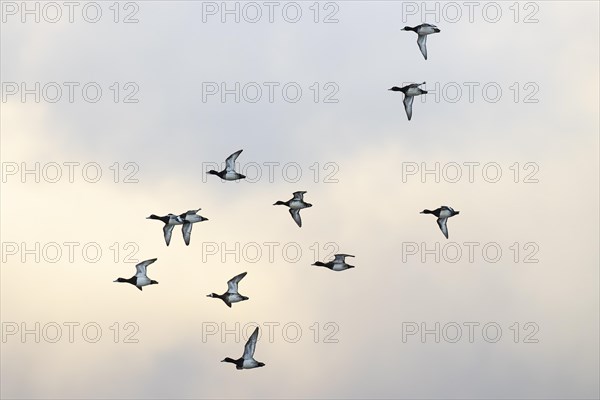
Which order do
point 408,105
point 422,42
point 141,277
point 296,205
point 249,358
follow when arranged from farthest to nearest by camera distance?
point 296,205 → point 141,277 → point 422,42 → point 408,105 → point 249,358

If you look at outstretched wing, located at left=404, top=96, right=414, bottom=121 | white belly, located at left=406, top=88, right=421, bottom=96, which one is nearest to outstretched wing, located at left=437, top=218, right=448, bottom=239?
outstretched wing, located at left=404, top=96, right=414, bottom=121

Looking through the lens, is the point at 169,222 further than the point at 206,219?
Yes

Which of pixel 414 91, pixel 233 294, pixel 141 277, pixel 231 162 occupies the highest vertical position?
pixel 414 91

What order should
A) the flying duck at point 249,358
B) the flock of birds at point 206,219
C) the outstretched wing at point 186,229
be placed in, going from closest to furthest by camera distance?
the flying duck at point 249,358
the flock of birds at point 206,219
the outstretched wing at point 186,229

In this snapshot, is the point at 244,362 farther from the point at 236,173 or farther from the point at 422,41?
the point at 422,41

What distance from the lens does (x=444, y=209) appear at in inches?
5177

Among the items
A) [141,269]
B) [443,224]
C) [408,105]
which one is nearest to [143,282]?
[141,269]

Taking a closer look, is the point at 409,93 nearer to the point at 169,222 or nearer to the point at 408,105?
the point at 408,105

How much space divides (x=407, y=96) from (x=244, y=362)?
16729 millimetres

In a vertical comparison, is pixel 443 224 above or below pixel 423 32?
below

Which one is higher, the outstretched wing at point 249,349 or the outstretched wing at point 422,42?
the outstretched wing at point 422,42

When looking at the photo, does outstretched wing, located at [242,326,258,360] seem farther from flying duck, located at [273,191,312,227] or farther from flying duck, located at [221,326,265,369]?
flying duck, located at [273,191,312,227]

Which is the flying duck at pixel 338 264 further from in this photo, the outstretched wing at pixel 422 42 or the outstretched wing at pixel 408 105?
the outstretched wing at pixel 422 42

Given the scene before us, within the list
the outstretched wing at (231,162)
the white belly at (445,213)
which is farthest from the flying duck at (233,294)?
the white belly at (445,213)
